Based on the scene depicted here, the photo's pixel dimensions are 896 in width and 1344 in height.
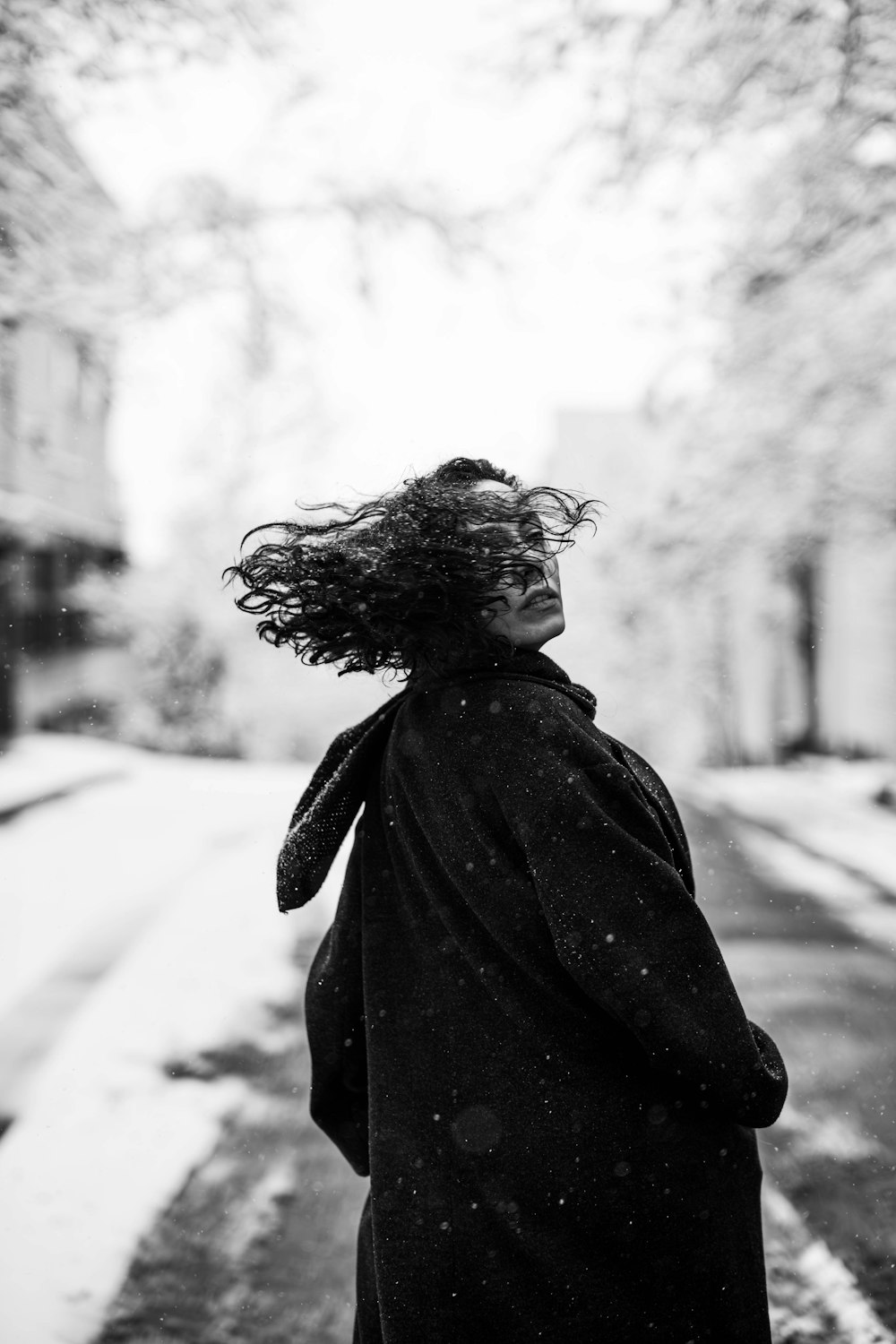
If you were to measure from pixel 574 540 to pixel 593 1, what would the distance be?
1.93 metres

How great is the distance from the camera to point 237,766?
5062 millimetres

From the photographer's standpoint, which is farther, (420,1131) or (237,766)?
(237,766)

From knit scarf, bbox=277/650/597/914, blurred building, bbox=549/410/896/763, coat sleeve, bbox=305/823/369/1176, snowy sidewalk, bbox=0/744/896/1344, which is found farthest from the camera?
blurred building, bbox=549/410/896/763

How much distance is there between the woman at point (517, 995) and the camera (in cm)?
124

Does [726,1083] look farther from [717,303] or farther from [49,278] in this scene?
[717,303]

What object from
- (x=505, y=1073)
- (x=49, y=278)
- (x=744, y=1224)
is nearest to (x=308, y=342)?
(x=49, y=278)

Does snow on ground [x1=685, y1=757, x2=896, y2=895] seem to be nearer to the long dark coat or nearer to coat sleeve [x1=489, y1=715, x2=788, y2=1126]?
the long dark coat

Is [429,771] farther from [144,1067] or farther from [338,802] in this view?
[144,1067]

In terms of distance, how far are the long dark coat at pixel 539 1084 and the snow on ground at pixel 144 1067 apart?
1.36 meters

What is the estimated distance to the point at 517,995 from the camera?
1311 mm

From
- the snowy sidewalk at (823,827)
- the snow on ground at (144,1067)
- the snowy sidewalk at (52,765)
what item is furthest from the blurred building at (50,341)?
the snowy sidewalk at (823,827)

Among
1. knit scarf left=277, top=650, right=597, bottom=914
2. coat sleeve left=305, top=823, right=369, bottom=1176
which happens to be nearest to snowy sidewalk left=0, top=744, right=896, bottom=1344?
coat sleeve left=305, top=823, right=369, bottom=1176

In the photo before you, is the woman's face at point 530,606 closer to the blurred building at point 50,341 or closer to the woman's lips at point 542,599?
the woman's lips at point 542,599

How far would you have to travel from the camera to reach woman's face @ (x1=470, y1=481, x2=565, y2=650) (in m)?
1.33
